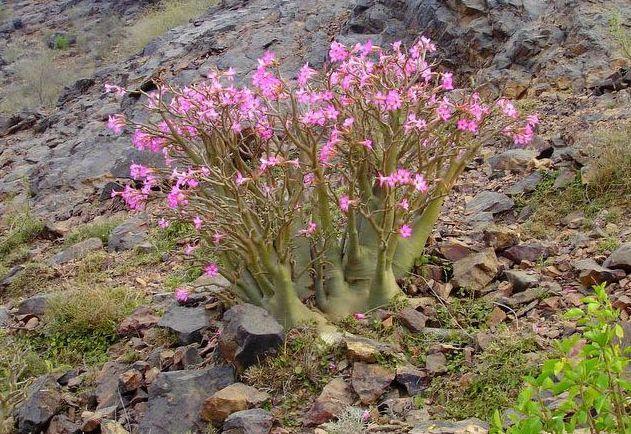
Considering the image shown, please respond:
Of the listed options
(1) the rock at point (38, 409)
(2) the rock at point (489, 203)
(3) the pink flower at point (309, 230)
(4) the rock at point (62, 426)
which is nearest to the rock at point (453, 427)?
(3) the pink flower at point (309, 230)

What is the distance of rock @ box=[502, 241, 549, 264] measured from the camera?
200 inches

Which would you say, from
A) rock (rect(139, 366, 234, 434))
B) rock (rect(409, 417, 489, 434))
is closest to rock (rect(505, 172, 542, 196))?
rock (rect(409, 417, 489, 434))

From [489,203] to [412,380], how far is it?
9.83ft

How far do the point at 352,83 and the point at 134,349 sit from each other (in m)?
2.63

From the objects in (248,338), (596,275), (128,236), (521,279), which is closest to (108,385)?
(248,338)

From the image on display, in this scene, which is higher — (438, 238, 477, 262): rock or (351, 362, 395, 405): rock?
(351, 362, 395, 405): rock

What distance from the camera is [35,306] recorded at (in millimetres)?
6375

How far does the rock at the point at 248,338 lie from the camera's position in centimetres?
416

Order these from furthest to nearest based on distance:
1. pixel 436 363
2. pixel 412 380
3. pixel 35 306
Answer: pixel 35 306 < pixel 436 363 < pixel 412 380

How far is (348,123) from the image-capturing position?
14.1ft

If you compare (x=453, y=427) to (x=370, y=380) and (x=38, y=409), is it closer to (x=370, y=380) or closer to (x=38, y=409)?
(x=370, y=380)

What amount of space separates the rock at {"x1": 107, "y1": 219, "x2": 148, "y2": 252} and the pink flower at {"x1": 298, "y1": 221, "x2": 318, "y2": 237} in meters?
3.65

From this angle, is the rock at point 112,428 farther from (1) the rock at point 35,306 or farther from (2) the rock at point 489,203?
(2) the rock at point 489,203

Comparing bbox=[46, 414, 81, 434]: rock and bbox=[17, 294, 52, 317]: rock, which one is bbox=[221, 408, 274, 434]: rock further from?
bbox=[17, 294, 52, 317]: rock
